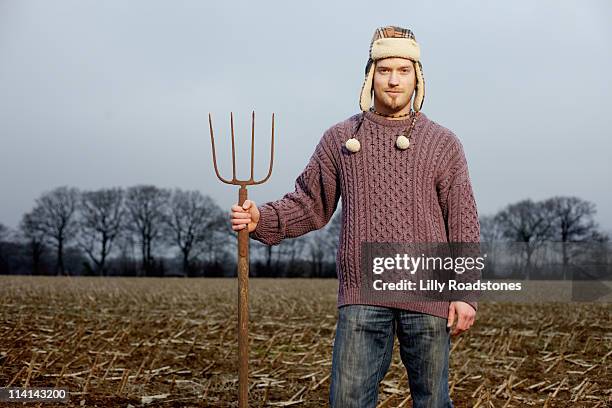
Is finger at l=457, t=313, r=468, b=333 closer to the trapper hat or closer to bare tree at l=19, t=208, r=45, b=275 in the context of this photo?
the trapper hat

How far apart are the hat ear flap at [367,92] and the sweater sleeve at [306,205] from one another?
0.86 feet

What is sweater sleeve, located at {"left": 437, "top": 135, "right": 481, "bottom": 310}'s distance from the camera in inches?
112

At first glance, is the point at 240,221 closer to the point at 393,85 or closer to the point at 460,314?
the point at 393,85

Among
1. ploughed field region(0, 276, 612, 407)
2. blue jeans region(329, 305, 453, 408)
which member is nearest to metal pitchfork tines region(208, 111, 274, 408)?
blue jeans region(329, 305, 453, 408)

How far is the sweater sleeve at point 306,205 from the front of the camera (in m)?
3.07

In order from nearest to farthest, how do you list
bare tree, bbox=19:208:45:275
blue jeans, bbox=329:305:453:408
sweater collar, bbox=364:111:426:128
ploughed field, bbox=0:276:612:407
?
blue jeans, bbox=329:305:453:408
sweater collar, bbox=364:111:426:128
ploughed field, bbox=0:276:612:407
bare tree, bbox=19:208:45:275

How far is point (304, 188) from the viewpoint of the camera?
319 cm

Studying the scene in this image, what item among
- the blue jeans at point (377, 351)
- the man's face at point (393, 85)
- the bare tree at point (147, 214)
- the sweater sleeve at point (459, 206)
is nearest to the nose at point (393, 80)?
the man's face at point (393, 85)

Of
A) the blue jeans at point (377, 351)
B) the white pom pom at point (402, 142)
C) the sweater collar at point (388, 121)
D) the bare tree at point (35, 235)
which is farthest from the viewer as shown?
the bare tree at point (35, 235)

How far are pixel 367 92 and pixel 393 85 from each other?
151 mm

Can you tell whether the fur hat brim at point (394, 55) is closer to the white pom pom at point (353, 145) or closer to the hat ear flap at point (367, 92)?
the hat ear flap at point (367, 92)

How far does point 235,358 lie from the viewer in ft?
21.2

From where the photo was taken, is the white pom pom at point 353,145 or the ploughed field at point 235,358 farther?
the ploughed field at point 235,358

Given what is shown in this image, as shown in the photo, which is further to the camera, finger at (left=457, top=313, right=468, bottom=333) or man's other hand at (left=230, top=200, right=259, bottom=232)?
man's other hand at (left=230, top=200, right=259, bottom=232)
